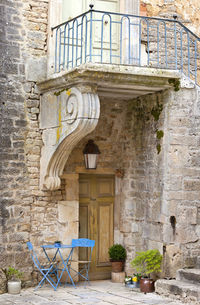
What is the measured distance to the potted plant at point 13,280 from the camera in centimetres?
703

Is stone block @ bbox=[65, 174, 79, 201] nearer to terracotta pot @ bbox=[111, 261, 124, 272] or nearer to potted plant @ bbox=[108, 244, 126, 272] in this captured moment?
potted plant @ bbox=[108, 244, 126, 272]

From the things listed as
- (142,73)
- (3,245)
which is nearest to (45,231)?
(3,245)

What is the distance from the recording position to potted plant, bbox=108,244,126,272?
8172 millimetres

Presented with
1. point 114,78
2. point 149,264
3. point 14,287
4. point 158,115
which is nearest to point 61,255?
point 14,287

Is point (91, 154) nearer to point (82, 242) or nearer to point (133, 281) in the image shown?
point (82, 242)

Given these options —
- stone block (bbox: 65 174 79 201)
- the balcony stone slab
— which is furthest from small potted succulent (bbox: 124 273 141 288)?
the balcony stone slab

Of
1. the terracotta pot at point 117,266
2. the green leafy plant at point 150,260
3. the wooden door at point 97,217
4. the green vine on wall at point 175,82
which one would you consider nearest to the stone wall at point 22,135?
the wooden door at point 97,217

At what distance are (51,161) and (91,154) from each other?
2.68ft

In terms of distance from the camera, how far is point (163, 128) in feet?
24.4

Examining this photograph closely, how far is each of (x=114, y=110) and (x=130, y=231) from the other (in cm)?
198

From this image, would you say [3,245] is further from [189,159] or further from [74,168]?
[189,159]

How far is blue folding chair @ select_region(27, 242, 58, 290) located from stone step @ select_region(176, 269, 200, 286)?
179 cm

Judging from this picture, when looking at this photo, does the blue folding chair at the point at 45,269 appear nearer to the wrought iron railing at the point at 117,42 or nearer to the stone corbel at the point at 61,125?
the stone corbel at the point at 61,125

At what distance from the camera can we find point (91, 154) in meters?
7.94
